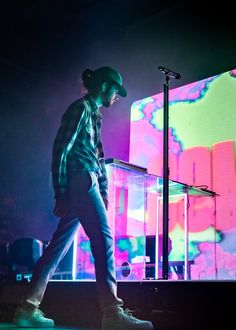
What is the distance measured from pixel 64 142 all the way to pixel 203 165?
9.49ft

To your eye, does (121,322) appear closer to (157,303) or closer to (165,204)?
(157,303)

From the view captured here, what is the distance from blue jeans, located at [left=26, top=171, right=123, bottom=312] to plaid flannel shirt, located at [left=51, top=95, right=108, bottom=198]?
0.17 ft

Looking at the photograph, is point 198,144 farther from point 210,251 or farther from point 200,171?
point 210,251

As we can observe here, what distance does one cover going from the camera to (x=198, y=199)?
→ 5.12 metres

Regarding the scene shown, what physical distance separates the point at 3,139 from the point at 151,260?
2.27 m

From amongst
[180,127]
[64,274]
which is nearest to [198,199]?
[180,127]

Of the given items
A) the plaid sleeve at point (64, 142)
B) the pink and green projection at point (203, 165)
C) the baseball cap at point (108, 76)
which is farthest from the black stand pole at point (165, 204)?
the pink and green projection at point (203, 165)

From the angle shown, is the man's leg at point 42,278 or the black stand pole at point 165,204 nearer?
the man's leg at point 42,278

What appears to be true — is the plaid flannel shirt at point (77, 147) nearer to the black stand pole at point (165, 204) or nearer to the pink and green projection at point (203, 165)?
the black stand pole at point (165, 204)

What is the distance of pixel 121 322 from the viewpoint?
236 centimetres

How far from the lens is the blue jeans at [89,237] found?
2.45m

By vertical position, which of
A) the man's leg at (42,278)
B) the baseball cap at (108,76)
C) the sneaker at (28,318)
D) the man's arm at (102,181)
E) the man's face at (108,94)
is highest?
the baseball cap at (108,76)

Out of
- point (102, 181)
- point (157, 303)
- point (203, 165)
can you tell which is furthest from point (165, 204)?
point (203, 165)

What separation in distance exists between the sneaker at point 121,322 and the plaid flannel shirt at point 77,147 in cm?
69
